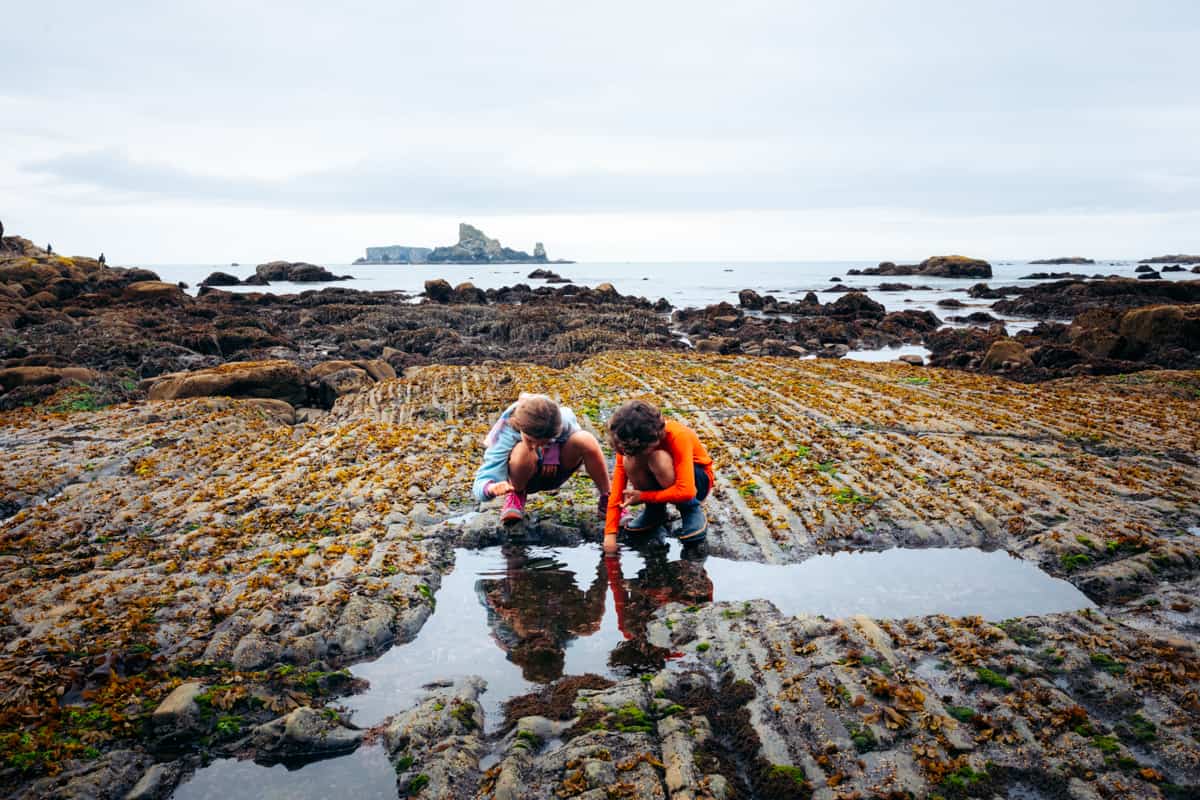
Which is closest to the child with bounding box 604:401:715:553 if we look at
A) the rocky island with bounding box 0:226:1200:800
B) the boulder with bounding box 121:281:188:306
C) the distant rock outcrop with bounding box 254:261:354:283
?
Result: the rocky island with bounding box 0:226:1200:800

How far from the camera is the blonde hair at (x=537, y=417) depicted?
17.9ft

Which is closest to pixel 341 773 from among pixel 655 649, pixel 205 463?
pixel 655 649

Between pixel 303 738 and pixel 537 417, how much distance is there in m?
2.71

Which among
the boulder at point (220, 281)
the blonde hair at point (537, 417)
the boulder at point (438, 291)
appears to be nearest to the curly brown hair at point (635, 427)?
the blonde hair at point (537, 417)

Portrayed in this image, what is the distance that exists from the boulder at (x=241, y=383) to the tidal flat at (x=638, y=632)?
3.05 meters

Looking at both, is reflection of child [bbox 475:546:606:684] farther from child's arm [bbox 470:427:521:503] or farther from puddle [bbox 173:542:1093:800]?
child's arm [bbox 470:427:521:503]

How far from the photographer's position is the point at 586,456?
595cm

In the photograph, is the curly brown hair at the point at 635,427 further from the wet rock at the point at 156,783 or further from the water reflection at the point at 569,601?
the wet rock at the point at 156,783

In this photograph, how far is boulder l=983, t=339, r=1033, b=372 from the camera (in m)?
15.7

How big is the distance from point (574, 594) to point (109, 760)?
9.40 feet

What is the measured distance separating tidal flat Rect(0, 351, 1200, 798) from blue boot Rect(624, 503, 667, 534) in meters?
0.41

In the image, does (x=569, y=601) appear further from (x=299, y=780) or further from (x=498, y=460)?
(x=299, y=780)

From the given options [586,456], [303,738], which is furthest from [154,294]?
[303,738]

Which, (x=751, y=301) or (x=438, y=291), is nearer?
(x=438, y=291)
